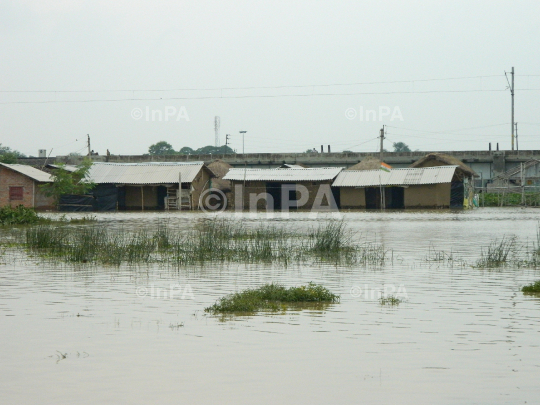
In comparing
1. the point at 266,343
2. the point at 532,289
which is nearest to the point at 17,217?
the point at 532,289

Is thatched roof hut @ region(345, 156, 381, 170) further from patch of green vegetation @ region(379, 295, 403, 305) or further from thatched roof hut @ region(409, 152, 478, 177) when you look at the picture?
patch of green vegetation @ region(379, 295, 403, 305)

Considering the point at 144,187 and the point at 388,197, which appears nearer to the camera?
the point at 388,197

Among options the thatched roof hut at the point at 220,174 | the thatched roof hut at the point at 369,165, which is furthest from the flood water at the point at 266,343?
the thatched roof hut at the point at 220,174

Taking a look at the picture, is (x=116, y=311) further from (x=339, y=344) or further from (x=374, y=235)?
(x=374, y=235)

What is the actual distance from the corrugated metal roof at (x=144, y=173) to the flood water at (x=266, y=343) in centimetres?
3175

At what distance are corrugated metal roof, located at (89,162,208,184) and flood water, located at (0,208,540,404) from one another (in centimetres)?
3175

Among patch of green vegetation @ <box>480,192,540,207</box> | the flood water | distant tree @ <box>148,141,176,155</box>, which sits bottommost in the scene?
the flood water

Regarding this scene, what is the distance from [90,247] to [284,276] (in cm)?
441

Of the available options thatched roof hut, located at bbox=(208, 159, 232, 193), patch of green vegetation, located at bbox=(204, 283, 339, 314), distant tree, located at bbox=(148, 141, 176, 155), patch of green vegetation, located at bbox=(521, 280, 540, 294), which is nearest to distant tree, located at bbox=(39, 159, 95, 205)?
thatched roof hut, located at bbox=(208, 159, 232, 193)

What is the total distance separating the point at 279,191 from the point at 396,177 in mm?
7040

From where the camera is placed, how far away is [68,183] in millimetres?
38875

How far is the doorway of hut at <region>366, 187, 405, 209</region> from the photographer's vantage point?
42.5 meters

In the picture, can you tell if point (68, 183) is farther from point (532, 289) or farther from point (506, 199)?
point (532, 289)

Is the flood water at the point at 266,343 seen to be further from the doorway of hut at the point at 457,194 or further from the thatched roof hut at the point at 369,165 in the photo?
the thatched roof hut at the point at 369,165
